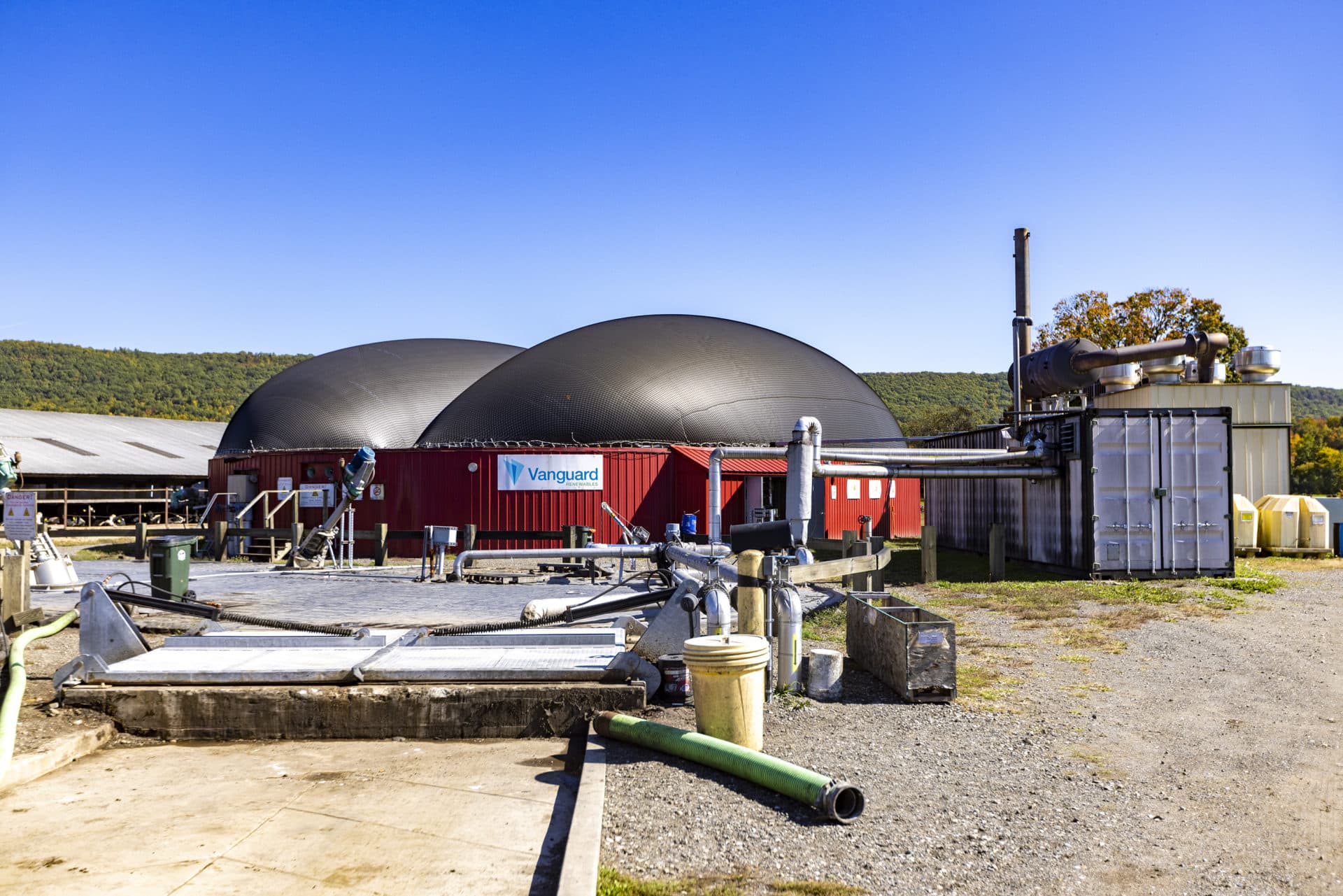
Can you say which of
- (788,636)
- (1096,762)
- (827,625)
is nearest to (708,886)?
(1096,762)

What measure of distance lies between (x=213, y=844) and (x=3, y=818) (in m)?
1.55

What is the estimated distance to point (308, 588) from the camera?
61.7ft

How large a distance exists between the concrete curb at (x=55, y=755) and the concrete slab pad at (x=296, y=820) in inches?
3.7

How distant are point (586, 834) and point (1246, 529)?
23.4 m

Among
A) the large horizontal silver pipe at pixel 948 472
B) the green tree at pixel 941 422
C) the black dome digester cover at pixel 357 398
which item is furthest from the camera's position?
the green tree at pixel 941 422

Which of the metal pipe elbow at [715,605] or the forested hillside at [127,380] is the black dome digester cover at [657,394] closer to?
the metal pipe elbow at [715,605]

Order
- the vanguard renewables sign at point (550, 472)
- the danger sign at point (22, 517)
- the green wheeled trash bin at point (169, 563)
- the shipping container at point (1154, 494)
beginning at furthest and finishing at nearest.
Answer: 1. the vanguard renewables sign at point (550, 472)
2. the shipping container at point (1154, 494)
3. the danger sign at point (22, 517)
4. the green wheeled trash bin at point (169, 563)

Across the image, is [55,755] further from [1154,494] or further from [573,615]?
[1154,494]

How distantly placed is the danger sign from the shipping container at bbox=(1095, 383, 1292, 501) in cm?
2572

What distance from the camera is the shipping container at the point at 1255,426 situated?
26922 mm

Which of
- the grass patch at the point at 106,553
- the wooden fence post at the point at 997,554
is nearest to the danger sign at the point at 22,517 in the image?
the grass patch at the point at 106,553

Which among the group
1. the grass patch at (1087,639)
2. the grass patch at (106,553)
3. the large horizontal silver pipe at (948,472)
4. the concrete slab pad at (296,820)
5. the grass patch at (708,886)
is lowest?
the grass patch at (106,553)

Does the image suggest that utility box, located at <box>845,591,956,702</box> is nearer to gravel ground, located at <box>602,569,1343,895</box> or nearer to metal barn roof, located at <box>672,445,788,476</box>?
gravel ground, located at <box>602,569,1343,895</box>

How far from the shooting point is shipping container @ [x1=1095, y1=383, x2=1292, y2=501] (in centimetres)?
2692
